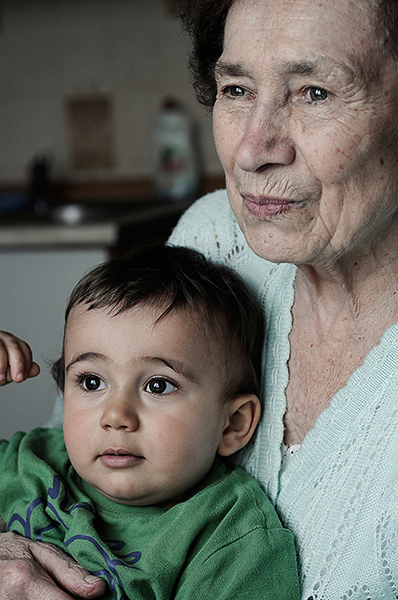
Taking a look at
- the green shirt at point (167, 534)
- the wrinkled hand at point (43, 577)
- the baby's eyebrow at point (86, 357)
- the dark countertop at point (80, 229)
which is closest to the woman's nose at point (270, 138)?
the baby's eyebrow at point (86, 357)

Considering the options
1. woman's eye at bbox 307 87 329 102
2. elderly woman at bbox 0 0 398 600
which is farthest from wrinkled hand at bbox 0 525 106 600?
woman's eye at bbox 307 87 329 102

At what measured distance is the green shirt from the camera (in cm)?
98

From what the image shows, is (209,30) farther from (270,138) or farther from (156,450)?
(156,450)

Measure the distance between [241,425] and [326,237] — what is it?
36 centimetres

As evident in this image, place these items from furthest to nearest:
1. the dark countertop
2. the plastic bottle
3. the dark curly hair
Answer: the plastic bottle → the dark countertop → the dark curly hair

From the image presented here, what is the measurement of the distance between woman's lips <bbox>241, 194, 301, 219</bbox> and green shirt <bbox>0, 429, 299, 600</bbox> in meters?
0.41

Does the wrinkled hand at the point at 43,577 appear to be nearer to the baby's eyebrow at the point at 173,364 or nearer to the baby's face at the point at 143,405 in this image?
the baby's face at the point at 143,405

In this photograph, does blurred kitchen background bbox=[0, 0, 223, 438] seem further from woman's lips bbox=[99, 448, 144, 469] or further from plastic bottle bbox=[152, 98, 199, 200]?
woman's lips bbox=[99, 448, 144, 469]

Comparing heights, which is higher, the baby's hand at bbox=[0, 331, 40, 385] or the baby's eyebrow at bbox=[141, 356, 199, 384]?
the baby's eyebrow at bbox=[141, 356, 199, 384]

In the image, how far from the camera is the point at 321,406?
3.73 feet

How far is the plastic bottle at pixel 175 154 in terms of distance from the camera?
10.7 ft

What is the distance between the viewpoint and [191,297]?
1174mm

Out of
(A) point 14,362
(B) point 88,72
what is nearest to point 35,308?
(B) point 88,72

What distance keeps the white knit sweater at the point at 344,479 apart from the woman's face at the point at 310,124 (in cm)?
18
